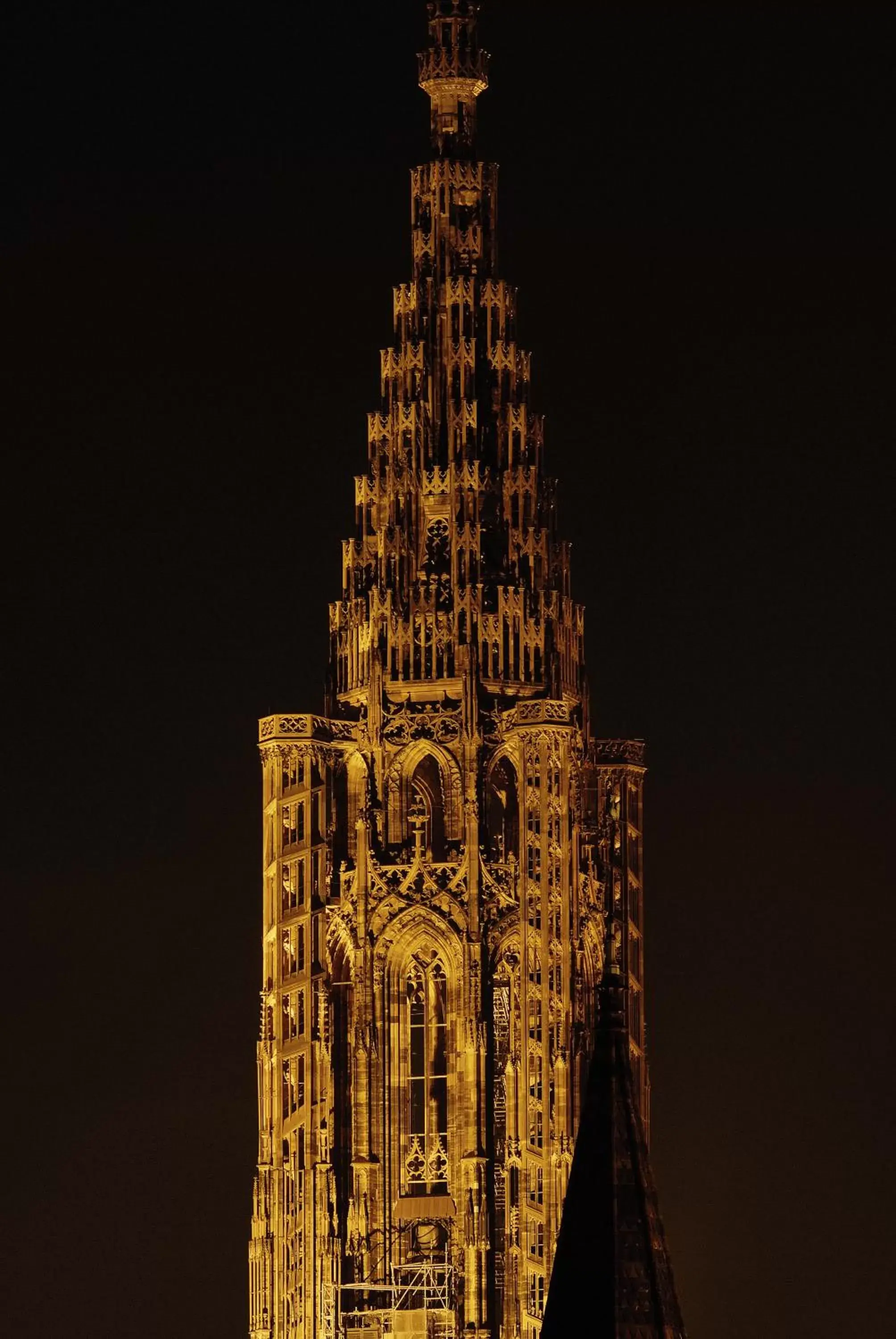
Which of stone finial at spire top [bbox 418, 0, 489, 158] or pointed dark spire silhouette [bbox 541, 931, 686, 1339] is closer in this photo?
pointed dark spire silhouette [bbox 541, 931, 686, 1339]

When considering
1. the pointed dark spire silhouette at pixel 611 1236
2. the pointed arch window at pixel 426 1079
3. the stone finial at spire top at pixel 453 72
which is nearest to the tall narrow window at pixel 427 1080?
the pointed arch window at pixel 426 1079

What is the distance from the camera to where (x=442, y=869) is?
12938cm

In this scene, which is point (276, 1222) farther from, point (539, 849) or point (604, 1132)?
point (604, 1132)

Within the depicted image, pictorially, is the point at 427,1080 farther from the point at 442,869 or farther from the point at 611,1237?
the point at 611,1237

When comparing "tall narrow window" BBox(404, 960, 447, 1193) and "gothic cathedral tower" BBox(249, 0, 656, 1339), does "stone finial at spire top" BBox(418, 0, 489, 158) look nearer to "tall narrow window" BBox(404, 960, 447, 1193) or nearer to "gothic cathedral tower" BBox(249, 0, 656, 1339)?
"gothic cathedral tower" BBox(249, 0, 656, 1339)

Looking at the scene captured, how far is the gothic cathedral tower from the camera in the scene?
418 feet

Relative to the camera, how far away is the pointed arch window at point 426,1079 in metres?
129

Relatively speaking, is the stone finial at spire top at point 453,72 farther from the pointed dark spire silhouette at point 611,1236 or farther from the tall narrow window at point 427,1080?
the pointed dark spire silhouette at point 611,1236

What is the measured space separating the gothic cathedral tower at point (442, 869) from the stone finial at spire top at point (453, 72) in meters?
0.07

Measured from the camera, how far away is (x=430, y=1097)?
5094 inches

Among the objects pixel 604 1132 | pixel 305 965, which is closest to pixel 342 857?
pixel 305 965

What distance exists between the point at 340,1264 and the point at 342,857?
25.0 ft

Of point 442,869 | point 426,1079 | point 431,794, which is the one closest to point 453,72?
point 431,794

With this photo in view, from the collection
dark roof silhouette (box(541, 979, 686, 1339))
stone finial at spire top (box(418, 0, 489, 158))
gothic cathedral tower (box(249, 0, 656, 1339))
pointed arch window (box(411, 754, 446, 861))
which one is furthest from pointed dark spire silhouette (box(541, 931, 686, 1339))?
stone finial at spire top (box(418, 0, 489, 158))
